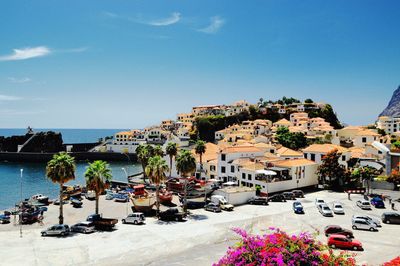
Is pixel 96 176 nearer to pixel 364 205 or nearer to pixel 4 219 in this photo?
pixel 4 219

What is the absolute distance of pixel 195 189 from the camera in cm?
5500

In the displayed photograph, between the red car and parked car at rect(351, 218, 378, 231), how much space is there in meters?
5.71

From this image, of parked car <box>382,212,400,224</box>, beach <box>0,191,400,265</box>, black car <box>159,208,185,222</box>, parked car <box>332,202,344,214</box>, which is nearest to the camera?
beach <box>0,191,400,265</box>

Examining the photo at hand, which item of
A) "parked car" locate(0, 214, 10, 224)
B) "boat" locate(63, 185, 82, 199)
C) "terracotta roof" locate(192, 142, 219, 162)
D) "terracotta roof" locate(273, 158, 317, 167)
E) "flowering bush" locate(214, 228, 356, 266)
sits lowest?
"parked car" locate(0, 214, 10, 224)

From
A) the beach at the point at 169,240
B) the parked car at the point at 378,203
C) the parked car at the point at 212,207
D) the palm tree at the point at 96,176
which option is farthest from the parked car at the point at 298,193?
the palm tree at the point at 96,176

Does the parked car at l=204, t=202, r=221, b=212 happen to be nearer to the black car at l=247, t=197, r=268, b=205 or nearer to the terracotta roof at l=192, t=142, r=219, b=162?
the black car at l=247, t=197, r=268, b=205

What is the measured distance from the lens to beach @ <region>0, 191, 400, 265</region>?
28516 millimetres

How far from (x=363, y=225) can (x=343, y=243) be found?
7651 mm

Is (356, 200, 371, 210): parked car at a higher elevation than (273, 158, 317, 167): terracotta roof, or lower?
lower

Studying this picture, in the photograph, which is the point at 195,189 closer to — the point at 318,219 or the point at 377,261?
the point at 318,219

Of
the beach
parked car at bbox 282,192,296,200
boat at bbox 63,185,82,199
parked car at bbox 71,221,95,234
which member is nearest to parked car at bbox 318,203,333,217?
the beach

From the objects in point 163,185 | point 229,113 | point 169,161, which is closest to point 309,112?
point 229,113

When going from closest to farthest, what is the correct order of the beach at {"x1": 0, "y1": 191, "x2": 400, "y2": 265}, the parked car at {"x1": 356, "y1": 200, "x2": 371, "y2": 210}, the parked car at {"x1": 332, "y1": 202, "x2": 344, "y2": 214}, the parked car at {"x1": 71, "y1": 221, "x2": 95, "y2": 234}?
the beach at {"x1": 0, "y1": 191, "x2": 400, "y2": 265}, the parked car at {"x1": 71, "y1": 221, "x2": 95, "y2": 234}, the parked car at {"x1": 332, "y1": 202, "x2": 344, "y2": 214}, the parked car at {"x1": 356, "y1": 200, "x2": 371, "y2": 210}

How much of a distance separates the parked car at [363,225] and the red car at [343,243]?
18.7ft
